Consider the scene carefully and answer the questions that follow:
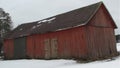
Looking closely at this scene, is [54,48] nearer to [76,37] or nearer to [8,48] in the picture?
[76,37]

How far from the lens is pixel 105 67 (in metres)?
14.1

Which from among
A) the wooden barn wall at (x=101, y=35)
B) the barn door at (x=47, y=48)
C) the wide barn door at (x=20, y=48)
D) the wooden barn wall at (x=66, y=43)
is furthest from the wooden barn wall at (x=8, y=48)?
the wooden barn wall at (x=101, y=35)

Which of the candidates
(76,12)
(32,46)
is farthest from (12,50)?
(76,12)

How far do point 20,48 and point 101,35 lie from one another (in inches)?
440

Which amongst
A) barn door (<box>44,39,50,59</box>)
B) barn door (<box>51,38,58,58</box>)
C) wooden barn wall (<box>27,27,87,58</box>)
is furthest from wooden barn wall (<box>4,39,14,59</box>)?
barn door (<box>51,38,58,58</box>)

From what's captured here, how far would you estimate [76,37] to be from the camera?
21641 millimetres

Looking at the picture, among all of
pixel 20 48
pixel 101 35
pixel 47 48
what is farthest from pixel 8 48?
pixel 101 35

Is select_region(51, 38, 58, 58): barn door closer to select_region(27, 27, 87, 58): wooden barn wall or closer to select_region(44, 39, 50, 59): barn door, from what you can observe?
select_region(27, 27, 87, 58): wooden barn wall

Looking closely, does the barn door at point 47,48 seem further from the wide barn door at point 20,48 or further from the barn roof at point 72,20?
the wide barn door at point 20,48

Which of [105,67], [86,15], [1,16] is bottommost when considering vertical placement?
[105,67]

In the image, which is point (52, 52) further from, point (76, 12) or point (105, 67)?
point (105, 67)

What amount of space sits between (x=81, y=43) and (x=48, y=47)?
4.77m

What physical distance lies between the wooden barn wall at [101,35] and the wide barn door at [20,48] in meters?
10.00

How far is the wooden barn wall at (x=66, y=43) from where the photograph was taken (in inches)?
832
